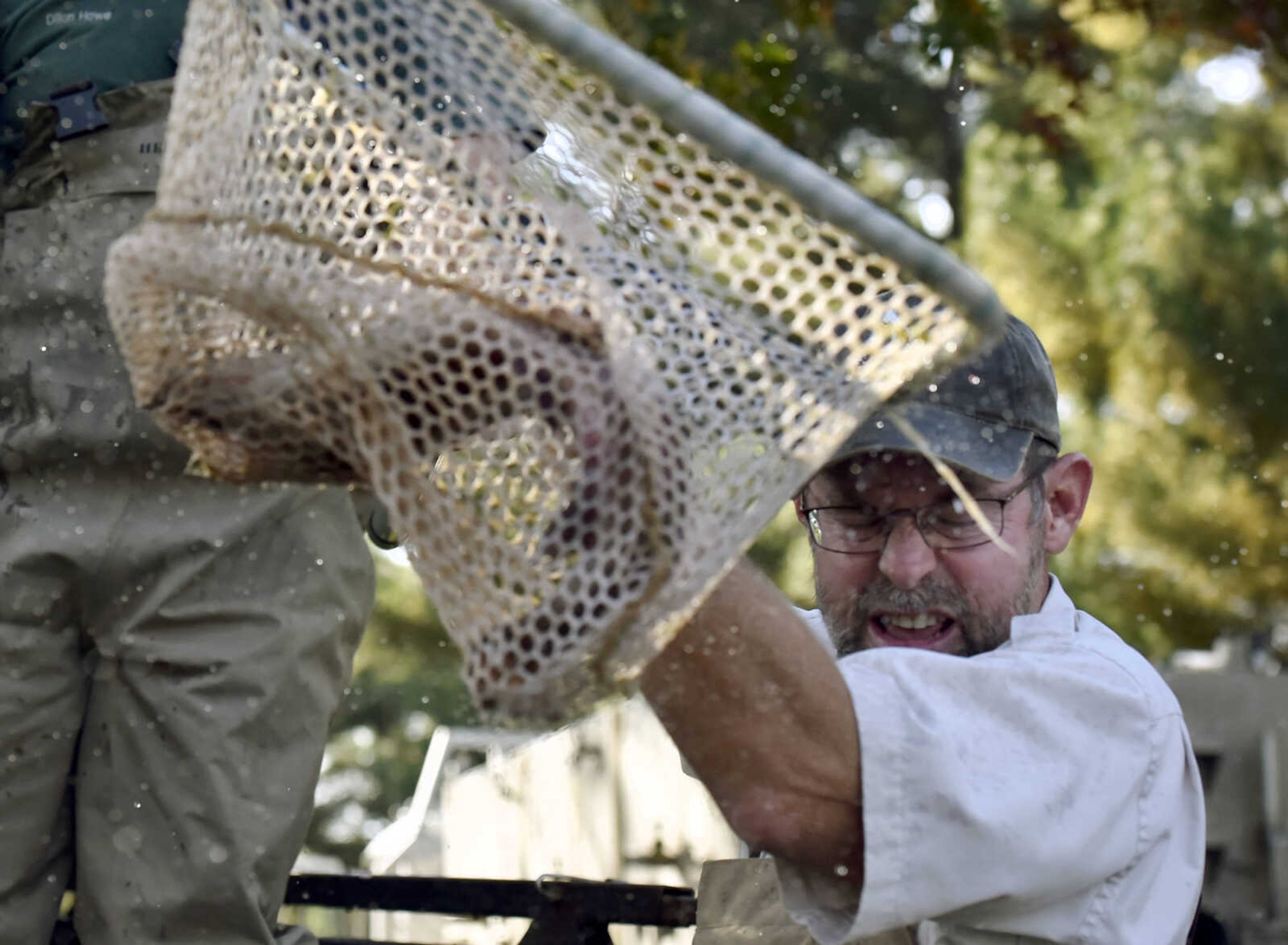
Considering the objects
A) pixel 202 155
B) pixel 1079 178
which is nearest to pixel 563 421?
pixel 202 155

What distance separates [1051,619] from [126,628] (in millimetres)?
1392

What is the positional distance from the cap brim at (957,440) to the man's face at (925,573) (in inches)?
1.6

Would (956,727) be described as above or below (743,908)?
above

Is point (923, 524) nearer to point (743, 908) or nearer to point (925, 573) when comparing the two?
point (925, 573)

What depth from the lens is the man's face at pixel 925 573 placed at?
2461mm

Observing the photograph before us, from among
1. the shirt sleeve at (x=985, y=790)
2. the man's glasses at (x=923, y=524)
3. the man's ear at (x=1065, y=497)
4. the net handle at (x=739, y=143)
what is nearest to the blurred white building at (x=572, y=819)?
the man's ear at (x=1065, y=497)

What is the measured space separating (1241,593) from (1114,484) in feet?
4.96

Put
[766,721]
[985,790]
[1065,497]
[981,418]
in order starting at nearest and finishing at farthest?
[766,721]
[985,790]
[981,418]
[1065,497]

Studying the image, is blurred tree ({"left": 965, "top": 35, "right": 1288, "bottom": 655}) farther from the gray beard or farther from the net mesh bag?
the net mesh bag

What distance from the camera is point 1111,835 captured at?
1.92 m

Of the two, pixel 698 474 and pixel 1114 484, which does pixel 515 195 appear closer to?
pixel 698 474

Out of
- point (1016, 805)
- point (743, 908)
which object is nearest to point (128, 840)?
point (743, 908)

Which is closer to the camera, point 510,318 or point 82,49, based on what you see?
point 510,318

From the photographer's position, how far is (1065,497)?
2.74 meters
